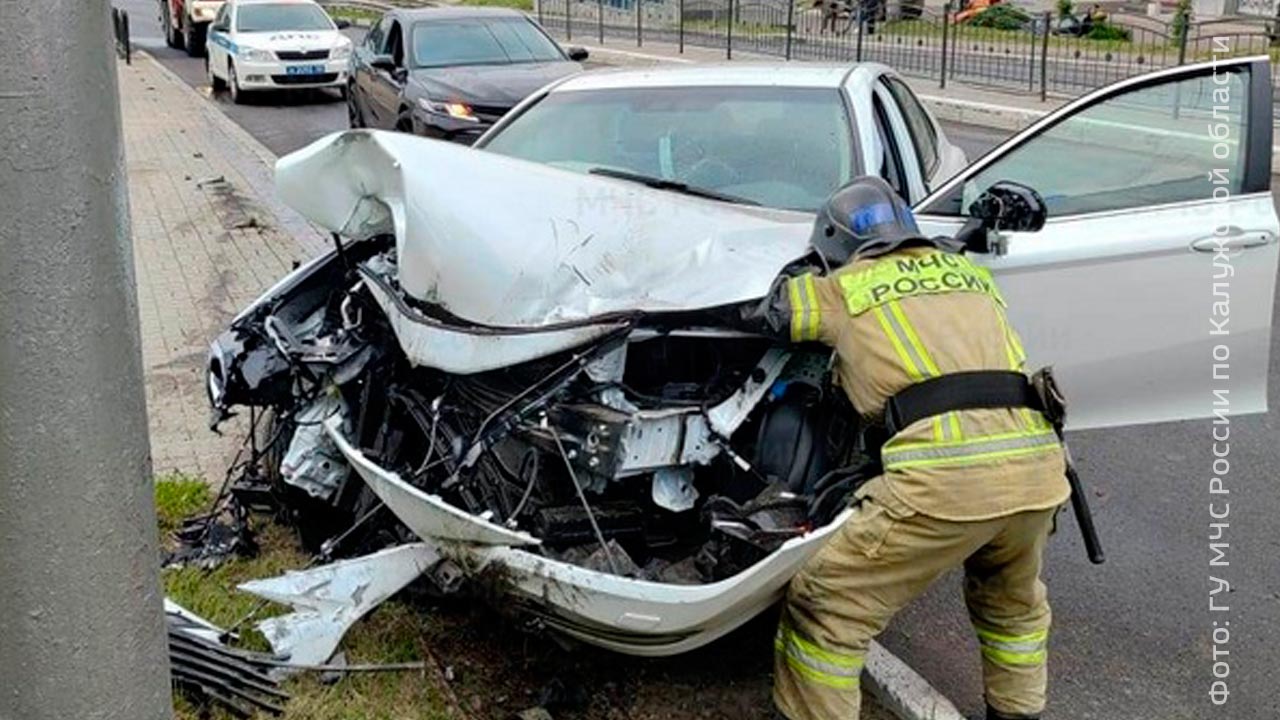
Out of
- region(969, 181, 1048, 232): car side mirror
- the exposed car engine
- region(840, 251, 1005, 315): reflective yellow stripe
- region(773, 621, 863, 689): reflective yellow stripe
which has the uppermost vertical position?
region(969, 181, 1048, 232): car side mirror

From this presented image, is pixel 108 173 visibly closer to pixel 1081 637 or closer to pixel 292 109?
pixel 1081 637

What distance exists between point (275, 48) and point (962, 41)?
9554 mm

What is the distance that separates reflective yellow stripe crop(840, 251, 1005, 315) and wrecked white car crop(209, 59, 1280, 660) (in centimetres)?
28

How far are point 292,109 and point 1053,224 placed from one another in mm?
15383

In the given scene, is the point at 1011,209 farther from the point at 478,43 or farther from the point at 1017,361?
the point at 478,43

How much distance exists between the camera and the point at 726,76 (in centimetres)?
534

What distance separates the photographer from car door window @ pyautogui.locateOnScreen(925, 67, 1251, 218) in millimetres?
4227

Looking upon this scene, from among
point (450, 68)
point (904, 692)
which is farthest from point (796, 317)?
point (450, 68)

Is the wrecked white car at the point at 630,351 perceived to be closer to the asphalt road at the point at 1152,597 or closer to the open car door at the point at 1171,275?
the open car door at the point at 1171,275

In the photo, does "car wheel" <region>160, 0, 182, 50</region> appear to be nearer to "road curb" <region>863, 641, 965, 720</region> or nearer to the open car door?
the open car door

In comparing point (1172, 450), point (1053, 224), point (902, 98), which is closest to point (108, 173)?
point (1053, 224)

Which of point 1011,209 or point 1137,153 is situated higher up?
point 1137,153

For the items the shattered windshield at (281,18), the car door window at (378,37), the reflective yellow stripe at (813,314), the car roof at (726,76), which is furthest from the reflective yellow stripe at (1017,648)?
the shattered windshield at (281,18)

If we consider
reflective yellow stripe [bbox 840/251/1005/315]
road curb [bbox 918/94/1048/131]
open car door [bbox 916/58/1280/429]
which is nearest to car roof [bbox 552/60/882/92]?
open car door [bbox 916/58/1280/429]
